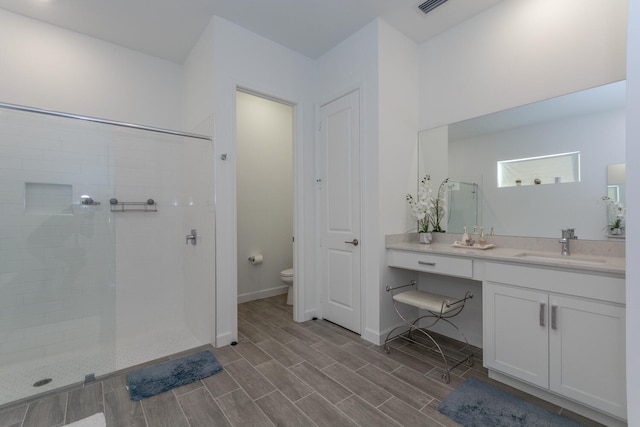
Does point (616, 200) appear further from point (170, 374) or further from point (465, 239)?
point (170, 374)

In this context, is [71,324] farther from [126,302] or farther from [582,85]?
[582,85]

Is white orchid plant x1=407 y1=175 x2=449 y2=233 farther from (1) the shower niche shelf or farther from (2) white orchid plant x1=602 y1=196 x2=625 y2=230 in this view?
(1) the shower niche shelf

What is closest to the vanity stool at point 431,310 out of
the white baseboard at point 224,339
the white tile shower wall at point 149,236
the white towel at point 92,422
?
the white baseboard at point 224,339

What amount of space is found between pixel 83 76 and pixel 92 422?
118 inches

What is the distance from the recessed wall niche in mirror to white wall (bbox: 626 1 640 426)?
0.78 meters

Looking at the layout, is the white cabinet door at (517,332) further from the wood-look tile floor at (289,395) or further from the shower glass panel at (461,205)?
the shower glass panel at (461,205)

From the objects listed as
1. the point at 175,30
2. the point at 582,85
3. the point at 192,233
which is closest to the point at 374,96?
the point at 582,85

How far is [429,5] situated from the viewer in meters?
2.34

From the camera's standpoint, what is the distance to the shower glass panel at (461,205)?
8.36 ft

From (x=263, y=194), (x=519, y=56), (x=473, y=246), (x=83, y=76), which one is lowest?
(x=473, y=246)

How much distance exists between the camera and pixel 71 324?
2.27 metres

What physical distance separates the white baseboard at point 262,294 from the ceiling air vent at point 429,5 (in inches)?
144

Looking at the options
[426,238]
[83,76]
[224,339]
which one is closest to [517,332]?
[426,238]

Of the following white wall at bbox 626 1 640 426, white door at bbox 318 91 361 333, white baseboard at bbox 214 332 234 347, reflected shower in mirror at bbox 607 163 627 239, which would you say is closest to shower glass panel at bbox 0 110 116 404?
white baseboard at bbox 214 332 234 347
